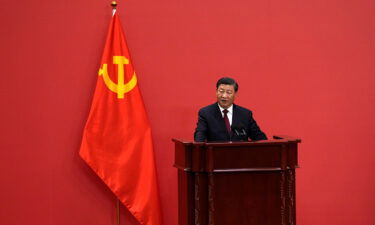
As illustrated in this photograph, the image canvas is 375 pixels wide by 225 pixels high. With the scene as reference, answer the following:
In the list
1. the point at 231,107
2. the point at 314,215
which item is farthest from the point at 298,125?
the point at 231,107

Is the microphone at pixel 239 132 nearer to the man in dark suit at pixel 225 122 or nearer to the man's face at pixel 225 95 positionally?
the man in dark suit at pixel 225 122

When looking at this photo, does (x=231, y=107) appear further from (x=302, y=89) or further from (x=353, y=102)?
(x=353, y=102)

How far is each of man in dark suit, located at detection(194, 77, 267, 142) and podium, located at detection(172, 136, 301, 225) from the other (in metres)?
0.37

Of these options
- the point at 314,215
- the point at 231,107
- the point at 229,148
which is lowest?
the point at 314,215

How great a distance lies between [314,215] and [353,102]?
3.94 feet

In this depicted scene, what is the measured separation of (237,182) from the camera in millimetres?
3670

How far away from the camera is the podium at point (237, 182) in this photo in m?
3.64

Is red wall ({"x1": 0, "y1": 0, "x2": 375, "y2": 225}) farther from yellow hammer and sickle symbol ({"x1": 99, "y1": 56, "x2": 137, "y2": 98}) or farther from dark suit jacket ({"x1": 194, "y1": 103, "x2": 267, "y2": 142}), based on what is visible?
dark suit jacket ({"x1": 194, "y1": 103, "x2": 267, "y2": 142})

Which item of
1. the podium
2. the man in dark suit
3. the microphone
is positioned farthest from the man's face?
the podium

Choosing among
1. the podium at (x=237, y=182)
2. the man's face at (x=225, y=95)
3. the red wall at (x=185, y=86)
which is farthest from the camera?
the red wall at (x=185, y=86)

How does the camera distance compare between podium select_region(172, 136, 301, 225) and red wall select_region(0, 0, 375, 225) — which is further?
red wall select_region(0, 0, 375, 225)

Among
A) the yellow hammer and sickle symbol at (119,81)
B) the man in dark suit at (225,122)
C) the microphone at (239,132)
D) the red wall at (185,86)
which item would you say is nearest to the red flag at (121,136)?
the yellow hammer and sickle symbol at (119,81)

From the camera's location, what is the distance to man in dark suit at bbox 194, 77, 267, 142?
408 centimetres

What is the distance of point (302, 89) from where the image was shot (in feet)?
17.7
